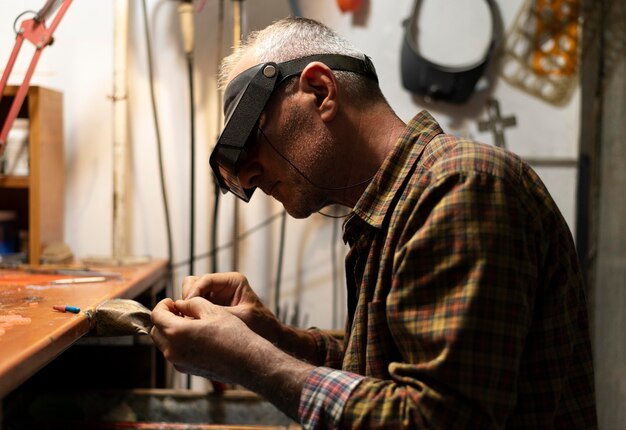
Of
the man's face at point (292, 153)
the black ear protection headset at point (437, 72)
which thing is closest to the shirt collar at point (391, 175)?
the man's face at point (292, 153)

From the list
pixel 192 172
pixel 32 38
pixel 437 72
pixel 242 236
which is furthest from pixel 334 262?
pixel 32 38

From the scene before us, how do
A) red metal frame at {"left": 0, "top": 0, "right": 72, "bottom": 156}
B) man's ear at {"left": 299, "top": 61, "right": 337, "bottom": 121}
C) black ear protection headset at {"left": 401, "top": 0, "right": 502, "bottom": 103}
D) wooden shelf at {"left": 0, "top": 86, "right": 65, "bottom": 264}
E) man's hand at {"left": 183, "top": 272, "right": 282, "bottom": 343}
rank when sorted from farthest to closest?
black ear protection headset at {"left": 401, "top": 0, "right": 502, "bottom": 103}, wooden shelf at {"left": 0, "top": 86, "right": 65, "bottom": 264}, red metal frame at {"left": 0, "top": 0, "right": 72, "bottom": 156}, man's hand at {"left": 183, "top": 272, "right": 282, "bottom": 343}, man's ear at {"left": 299, "top": 61, "right": 337, "bottom": 121}

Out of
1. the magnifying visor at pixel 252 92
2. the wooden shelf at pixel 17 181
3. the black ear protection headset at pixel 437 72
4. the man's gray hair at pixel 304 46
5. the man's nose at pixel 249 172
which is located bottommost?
the wooden shelf at pixel 17 181

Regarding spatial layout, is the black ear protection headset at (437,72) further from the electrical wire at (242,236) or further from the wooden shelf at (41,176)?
the wooden shelf at (41,176)

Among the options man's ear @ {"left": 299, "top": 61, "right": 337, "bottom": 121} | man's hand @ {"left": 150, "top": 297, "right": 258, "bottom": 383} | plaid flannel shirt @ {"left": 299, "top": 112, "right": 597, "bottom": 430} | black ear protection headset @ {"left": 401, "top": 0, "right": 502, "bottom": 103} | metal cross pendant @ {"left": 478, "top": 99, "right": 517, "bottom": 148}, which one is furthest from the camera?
metal cross pendant @ {"left": 478, "top": 99, "right": 517, "bottom": 148}

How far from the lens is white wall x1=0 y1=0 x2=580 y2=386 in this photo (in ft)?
7.36

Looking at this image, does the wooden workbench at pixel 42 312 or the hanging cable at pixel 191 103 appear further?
the hanging cable at pixel 191 103

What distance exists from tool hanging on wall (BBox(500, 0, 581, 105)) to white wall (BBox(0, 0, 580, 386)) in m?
0.04

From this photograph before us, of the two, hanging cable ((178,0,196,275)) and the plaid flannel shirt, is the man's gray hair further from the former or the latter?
hanging cable ((178,0,196,275))

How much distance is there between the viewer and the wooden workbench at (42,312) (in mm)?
945

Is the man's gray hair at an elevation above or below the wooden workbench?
above

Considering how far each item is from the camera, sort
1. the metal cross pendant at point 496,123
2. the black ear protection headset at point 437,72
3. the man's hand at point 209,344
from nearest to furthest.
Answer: the man's hand at point 209,344 < the black ear protection headset at point 437,72 < the metal cross pendant at point 496,123

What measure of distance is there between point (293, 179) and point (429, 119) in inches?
10.5

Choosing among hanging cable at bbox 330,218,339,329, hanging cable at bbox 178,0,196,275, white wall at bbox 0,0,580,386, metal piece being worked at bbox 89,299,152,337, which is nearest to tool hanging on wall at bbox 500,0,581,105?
white wall at bbox 0,0,580,386
